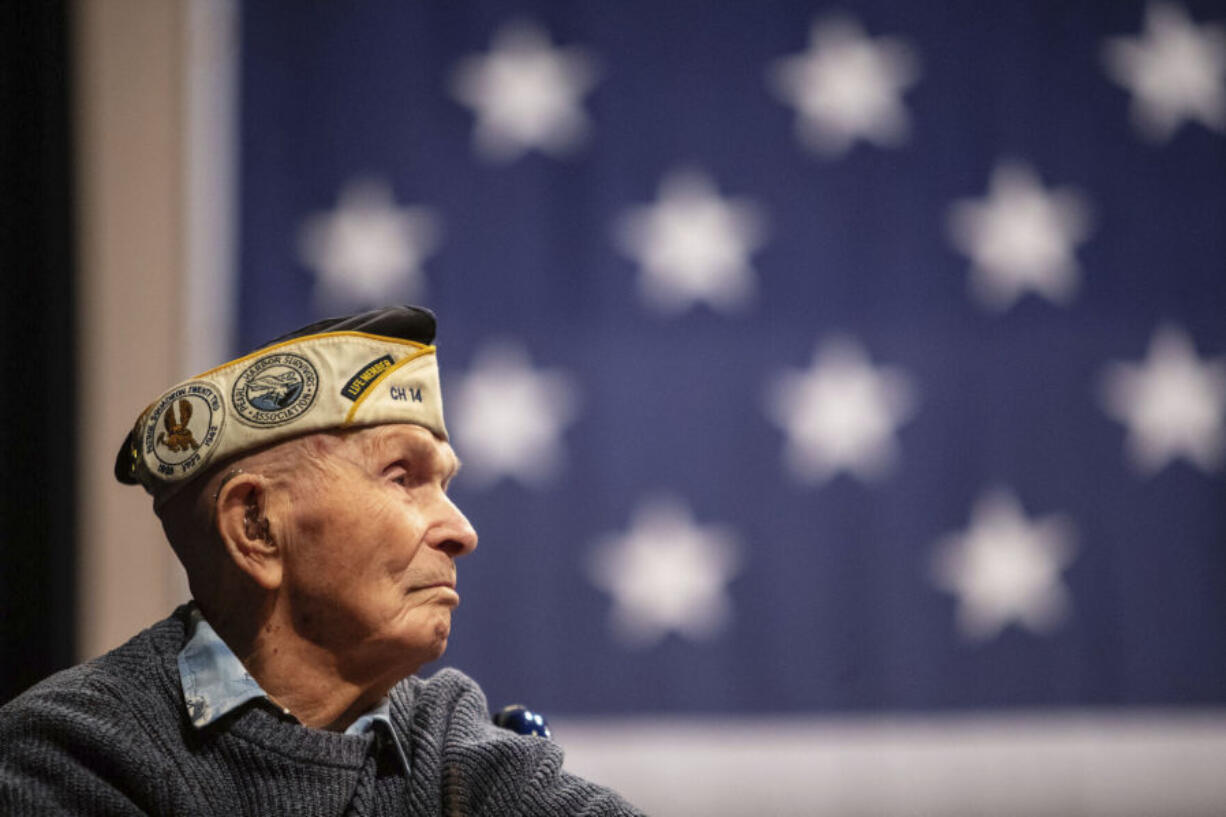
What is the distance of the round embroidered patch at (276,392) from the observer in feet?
3.70

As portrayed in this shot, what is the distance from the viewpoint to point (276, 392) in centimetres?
114

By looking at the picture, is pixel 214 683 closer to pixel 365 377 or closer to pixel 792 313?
pixel 365 377

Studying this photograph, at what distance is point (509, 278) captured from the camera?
315 centimetres

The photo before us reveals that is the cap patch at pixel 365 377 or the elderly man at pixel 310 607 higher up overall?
the cap patch at pixel 365 377

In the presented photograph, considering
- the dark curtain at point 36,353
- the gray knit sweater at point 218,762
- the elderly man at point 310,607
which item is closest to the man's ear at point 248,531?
the elderly man at point 310,607

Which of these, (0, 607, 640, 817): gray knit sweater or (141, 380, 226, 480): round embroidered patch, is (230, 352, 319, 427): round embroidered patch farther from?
(0, 607, 640, 817): gray knit sweater

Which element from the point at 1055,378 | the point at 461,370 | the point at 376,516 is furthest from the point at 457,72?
the point at 376,516

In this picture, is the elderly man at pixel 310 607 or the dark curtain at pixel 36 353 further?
the dark curtain at pixel 36 353

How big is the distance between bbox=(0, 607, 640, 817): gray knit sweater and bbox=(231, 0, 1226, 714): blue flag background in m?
1.94

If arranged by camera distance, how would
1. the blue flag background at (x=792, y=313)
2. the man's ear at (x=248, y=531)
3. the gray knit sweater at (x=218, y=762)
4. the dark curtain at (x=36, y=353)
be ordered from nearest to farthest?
the gray knit sweater at (x=218, y=762), the man's ear at (x=248, y=531), the dark curtain at (x=36, y=353), the blue flag background at (x=792, y=313)

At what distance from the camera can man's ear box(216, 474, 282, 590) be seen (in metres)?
1.12

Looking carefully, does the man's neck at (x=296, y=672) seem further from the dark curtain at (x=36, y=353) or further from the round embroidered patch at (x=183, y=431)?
the dark curtain at (x=36, y=353)

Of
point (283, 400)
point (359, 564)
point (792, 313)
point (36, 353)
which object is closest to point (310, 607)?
point (359, 564)

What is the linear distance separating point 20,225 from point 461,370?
1.13 meters
